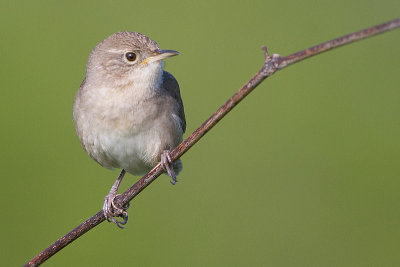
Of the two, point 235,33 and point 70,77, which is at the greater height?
point 235,33

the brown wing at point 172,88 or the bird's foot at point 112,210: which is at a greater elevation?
the brown wing at point 172,88

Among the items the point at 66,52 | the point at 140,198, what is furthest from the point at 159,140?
the point at 66,52

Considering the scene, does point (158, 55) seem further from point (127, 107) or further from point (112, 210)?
point (112, 210)

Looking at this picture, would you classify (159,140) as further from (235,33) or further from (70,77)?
A: (235,33)

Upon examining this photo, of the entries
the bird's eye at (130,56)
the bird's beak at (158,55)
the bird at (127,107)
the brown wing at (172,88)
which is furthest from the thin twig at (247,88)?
the brown wing at (172,88)

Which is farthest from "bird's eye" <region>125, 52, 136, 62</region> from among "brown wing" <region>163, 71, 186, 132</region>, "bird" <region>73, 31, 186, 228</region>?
"brown wing" <region>163, 71, 186, 132</region>

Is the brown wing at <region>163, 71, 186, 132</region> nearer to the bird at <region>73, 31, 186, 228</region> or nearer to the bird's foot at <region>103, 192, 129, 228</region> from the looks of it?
the bird at <region>73, 31, 186, 228</region>

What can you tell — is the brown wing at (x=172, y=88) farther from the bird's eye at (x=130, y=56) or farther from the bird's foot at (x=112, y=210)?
the bird's foot at (x=112, y=210)

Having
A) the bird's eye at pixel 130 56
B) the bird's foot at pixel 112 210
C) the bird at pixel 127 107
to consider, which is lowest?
the bird's foot at pixel 112 210

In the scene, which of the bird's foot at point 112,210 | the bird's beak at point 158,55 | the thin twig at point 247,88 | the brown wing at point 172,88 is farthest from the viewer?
the brown wing at point 172,88
